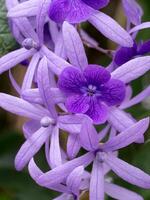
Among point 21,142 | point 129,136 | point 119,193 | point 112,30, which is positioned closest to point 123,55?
point 112,30

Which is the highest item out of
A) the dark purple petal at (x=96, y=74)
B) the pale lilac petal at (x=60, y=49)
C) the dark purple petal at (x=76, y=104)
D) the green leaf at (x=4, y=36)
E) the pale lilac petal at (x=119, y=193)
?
the green leaf at (x=4, y=36)

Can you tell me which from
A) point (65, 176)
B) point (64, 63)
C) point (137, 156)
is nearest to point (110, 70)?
point (64, 63)

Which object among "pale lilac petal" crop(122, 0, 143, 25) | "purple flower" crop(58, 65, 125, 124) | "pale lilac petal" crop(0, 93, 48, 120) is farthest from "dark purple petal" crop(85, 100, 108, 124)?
"pale lilac petal" crop(122, 0, 143, 25)

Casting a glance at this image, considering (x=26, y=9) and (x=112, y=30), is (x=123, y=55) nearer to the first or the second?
(x=112, y=30)

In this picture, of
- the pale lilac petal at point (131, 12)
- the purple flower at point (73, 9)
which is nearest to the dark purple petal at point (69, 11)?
the purple flower at point (73, 9)

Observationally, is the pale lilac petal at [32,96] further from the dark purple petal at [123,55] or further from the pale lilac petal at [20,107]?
the dark purple petal at [123,55]

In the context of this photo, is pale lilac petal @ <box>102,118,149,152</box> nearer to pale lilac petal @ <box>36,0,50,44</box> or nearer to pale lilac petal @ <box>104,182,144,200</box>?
pale lilac petal @ <box>104,182,144,200</box>
